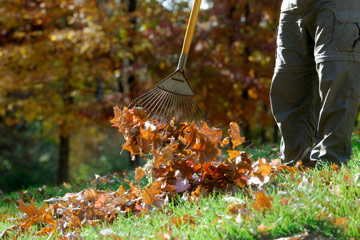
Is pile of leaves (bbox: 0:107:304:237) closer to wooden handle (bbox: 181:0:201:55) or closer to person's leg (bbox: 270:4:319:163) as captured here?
person's leg (bbox: 270:4:319:163)

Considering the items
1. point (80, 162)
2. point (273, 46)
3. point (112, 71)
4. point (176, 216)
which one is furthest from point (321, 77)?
point (80, 162)

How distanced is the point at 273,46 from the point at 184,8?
2.04 metres

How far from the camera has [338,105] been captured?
3.23 m

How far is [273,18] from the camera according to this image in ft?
28.6

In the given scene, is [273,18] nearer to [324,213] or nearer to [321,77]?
[321,77]

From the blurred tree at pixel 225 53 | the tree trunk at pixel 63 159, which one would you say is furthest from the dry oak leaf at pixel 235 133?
the tree trunk at pixel 63 159

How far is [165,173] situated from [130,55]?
603 centimetres

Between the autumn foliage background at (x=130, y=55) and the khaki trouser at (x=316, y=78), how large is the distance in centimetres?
419

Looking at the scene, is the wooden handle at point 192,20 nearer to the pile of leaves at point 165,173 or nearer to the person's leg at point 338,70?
the pile of leaves at point 165,173

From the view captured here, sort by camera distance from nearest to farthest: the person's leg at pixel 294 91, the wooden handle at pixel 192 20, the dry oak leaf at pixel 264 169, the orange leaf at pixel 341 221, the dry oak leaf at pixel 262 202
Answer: the orange leaf at pixel 341 221 < the dry oak leaf at pixel 262 202 < the dry oak leaf at pixel 264 169 < the wooden handle at pixel 192 20 < the person's leg at pixel 294 91

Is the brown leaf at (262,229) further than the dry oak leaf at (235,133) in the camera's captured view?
No

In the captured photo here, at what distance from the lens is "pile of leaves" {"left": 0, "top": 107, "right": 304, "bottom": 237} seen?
2992 millimetres

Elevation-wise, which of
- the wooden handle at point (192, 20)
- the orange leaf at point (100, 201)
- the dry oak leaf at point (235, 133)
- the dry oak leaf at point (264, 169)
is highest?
the wooden handle at point (192, 20)

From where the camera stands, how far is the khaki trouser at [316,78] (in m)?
3.20
